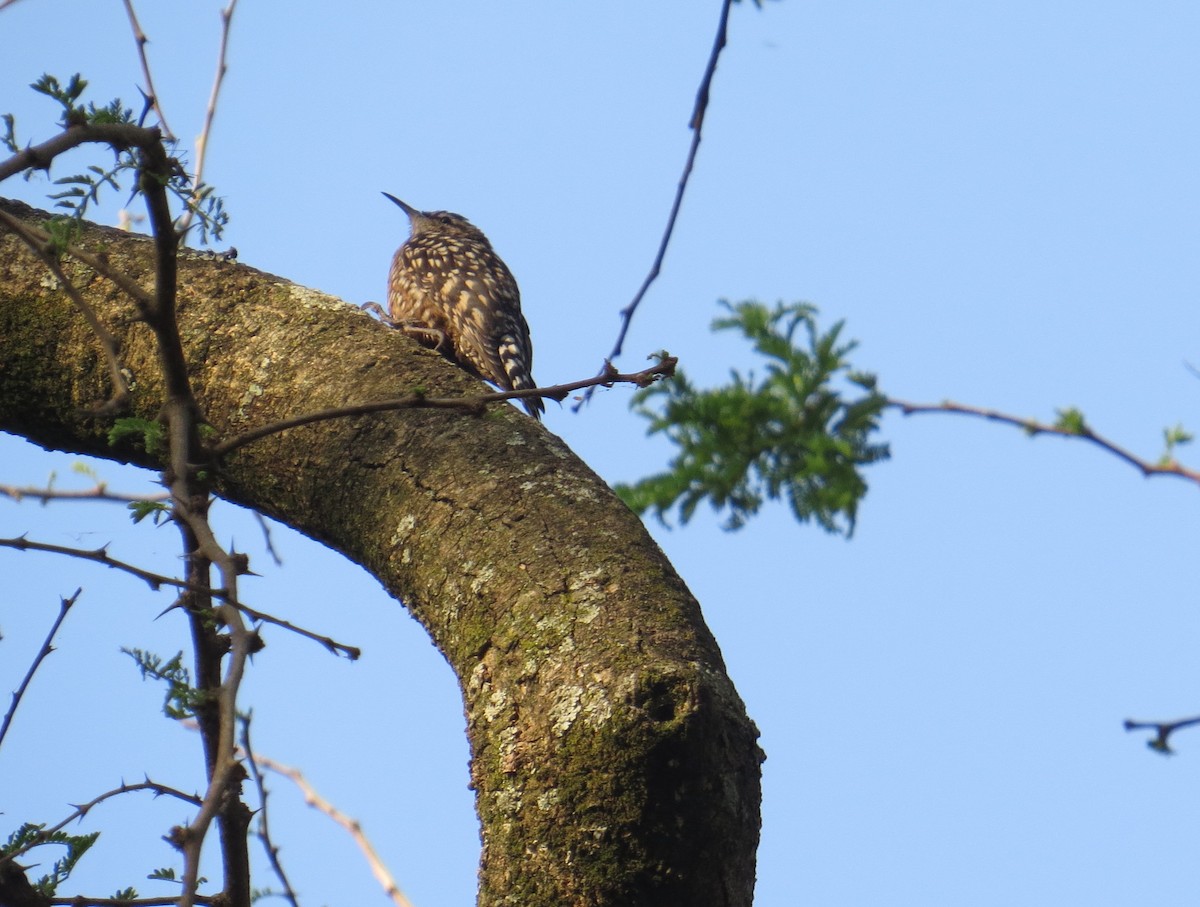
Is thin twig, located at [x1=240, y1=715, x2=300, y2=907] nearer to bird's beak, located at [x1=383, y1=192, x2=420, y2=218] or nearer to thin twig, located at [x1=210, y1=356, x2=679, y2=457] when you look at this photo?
thin twig, located at [x1=210, y1=356, x2=679, y2=457]

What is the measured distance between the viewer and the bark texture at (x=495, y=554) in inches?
92.0

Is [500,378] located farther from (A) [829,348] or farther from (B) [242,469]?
(A) [829,348]

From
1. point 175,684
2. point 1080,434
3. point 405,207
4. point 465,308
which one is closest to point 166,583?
point 175,684

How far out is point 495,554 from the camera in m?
2.81

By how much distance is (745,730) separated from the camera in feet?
8.14

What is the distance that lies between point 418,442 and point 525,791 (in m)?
1.03

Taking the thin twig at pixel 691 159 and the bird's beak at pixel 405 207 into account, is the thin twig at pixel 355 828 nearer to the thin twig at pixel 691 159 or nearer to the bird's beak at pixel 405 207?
the thin twig at pixel 691 159

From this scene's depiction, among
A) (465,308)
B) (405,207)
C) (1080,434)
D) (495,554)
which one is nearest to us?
(1080,434)

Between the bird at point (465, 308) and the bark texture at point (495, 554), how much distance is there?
8.07ft

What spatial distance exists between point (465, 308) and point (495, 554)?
4377 mm

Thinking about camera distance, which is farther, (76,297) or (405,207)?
(405,207)

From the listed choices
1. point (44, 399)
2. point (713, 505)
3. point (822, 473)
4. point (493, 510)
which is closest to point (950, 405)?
point (822, 473)

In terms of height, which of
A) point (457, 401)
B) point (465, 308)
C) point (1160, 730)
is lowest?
point (1160, 730)

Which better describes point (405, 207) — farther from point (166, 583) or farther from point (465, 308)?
point (166, 583)
